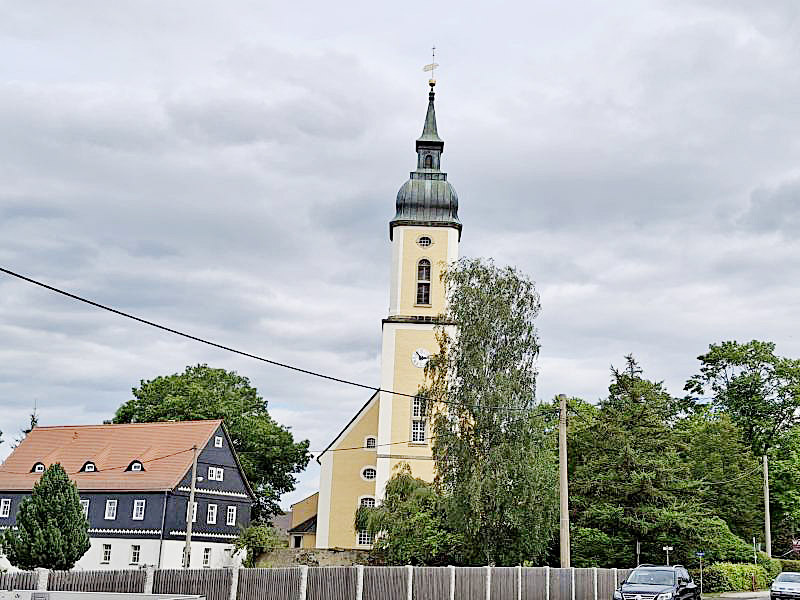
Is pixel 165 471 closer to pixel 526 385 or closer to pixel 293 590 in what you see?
pixel 526 385

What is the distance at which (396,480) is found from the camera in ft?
134

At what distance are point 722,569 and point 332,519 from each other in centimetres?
1888

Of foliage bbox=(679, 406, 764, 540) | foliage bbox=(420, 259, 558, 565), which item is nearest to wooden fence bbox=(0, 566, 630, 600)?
foliage bbox=(420, 259, 558, 565)

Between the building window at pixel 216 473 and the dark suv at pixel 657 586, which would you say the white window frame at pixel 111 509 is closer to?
the building window at pixel 216 473

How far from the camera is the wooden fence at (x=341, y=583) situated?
15.1 m

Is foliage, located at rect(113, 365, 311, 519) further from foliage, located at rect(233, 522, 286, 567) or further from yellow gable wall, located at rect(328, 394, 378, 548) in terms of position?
foliage, located at rect(233, 522, 286, 567)

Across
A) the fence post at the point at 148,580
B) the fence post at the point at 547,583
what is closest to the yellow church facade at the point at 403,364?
the fence post at the point at 547,583

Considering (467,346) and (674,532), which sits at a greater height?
(467,346)

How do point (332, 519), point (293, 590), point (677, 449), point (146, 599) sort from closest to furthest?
point (146, 599) → point (293, 590) → point (677, 449) → point (332, 519)

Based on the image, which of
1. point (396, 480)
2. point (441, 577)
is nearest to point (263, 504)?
point (396, 480)

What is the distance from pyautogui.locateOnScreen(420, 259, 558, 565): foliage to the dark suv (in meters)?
7.10

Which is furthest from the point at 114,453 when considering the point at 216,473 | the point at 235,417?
the point at 235,417

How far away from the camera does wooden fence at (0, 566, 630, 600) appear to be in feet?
49.5

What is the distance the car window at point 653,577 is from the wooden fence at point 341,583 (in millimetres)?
1914
